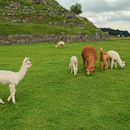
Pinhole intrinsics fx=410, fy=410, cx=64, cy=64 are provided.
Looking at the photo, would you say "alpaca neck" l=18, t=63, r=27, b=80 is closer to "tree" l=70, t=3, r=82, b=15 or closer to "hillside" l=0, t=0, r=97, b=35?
"hillside" l=0, t=0, r=97, b=35

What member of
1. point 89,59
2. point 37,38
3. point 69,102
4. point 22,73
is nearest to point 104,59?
point 89,59

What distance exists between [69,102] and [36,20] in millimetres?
49878

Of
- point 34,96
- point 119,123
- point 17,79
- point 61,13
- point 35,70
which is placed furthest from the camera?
point 61,13

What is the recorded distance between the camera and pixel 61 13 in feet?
243

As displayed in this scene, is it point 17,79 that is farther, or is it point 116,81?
point 116,81

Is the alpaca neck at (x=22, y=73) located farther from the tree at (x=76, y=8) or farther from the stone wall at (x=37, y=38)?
the tree at (x=76, y=8)

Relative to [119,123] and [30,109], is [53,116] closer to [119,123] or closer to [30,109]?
[30,109]

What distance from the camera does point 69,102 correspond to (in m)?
16.3

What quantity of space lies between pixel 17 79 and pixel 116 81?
6704mm

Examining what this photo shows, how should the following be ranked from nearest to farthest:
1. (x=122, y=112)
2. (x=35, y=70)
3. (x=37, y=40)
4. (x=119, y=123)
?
(x=119, y=123)
(x=122, y=112)
(x=35, y=70)
(x=37, y=40)

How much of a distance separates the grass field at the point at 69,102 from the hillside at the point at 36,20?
32.6m

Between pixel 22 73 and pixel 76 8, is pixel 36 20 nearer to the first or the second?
pixel 76 8

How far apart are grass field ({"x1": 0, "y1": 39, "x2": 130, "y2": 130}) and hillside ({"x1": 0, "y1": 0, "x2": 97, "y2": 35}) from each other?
32.6m

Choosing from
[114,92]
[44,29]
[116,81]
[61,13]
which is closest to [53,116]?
[114,92]
